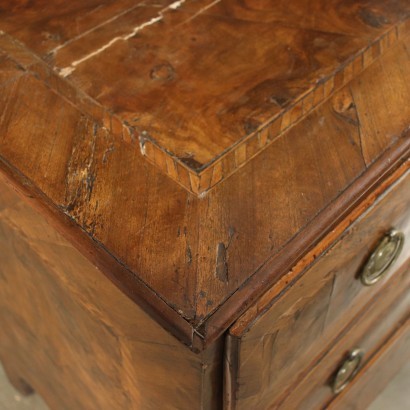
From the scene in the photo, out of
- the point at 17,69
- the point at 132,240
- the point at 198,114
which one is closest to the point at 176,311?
the point at 132,240

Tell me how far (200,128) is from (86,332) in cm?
27

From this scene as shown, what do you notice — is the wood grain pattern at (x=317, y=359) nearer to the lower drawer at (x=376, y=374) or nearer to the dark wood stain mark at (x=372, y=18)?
Result: the lower drawer at (x=376, y=374)

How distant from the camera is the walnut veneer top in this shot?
54 cm

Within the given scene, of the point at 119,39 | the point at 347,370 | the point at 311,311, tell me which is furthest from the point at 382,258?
the point at 119,39

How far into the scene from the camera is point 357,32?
0.68 metres

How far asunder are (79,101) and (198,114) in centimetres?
12

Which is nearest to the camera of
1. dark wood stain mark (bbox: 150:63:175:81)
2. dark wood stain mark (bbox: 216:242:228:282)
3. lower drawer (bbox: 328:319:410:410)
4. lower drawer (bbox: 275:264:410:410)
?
dark wood stain mark (bbox: 216:242:228:282)

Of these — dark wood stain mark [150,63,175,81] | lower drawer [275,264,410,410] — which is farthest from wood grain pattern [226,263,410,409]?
dark wood stain mark [150,63,175,81]

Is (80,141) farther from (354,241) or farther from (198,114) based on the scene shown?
(354,241)

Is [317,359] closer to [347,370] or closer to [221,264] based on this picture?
[347,370]

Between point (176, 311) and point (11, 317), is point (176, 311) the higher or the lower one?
the higher one

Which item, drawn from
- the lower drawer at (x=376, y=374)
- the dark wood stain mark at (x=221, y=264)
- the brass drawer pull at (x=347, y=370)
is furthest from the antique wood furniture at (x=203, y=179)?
the lower drawer at (x=376, y=374)

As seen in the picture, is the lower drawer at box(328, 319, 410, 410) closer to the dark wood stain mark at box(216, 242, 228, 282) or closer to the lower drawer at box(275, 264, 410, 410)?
the lower drawer at box(275, 264, 410, 410)

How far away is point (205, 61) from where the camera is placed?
661 mm
